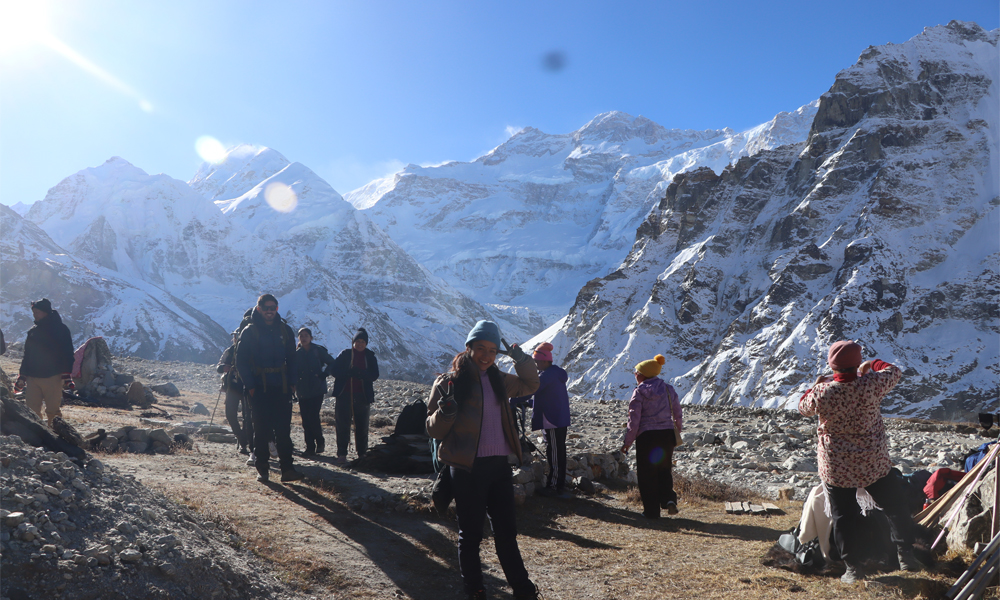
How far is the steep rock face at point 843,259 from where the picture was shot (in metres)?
71.2

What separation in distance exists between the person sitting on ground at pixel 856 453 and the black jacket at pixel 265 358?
5941 mm

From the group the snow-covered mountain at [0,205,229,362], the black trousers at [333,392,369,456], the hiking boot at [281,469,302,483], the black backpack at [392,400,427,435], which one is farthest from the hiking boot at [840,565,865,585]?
the snow-covered mountain at [0,205,229,362]

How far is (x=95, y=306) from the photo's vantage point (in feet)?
436

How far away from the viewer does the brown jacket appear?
13.8 feet

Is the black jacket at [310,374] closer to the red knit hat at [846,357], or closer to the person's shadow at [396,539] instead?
the person's shadow at [396,539]

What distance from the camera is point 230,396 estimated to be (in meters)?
10.6

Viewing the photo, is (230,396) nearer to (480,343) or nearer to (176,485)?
(176,485)

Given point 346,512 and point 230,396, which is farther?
point 230,396

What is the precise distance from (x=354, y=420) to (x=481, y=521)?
655 cm

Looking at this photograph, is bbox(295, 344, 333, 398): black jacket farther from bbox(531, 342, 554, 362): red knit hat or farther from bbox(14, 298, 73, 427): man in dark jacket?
bbox(531, 342, 554, 362): red knit hat

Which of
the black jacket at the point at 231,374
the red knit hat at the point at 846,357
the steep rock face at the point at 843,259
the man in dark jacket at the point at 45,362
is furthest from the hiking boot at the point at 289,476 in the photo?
Answer: the steep rock face at the point at 843,259

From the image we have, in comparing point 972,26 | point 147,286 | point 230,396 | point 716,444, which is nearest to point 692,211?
point 972,26

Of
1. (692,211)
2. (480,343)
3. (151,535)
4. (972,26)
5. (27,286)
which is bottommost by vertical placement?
(151,535)

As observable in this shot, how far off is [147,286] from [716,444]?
562ft
